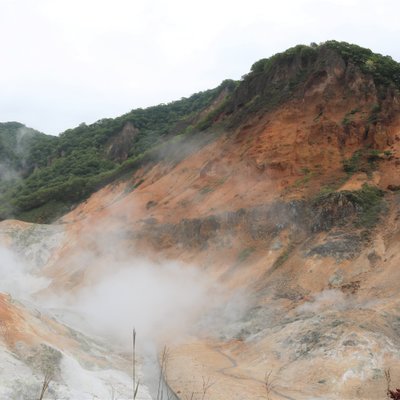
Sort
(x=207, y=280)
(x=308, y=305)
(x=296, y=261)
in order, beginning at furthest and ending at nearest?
1. (x=207, y=280)
2. (x=296, y=261)
3. (x=308, y=305)

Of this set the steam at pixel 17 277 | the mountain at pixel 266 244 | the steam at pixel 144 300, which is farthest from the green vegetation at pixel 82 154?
the steam at pixel 144 300

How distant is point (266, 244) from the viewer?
2241 cm

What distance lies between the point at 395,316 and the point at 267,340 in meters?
3.74

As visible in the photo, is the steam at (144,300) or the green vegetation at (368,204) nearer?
the steam at (144,300)

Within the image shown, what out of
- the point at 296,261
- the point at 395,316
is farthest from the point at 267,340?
the point at 296,261

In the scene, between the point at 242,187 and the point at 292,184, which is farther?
the point at 242,187

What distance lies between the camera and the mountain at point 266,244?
1342 centimetres

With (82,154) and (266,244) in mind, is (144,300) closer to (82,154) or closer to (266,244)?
(266,244)

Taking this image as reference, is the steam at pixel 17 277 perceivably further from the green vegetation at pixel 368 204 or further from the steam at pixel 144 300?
the green vegetation at pixel 368 204

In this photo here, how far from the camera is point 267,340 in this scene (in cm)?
1551

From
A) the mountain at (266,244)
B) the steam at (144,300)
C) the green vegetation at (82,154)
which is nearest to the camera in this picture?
the mountain at (266,244)

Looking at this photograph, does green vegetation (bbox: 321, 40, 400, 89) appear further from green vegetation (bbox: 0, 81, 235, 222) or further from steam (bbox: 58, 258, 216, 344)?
steam (bbox: 58, 258, 216, 344)

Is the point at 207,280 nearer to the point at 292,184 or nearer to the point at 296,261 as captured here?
the point at 296,261

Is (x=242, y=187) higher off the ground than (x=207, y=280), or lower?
higher
